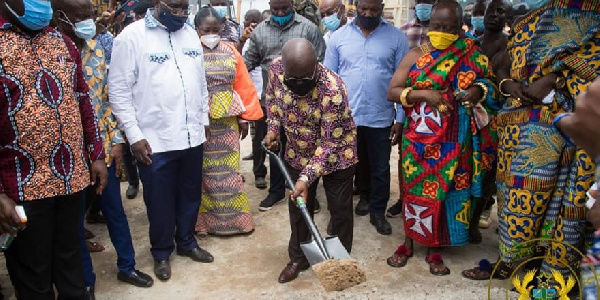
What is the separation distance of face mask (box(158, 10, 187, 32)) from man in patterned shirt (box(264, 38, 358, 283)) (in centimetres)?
70

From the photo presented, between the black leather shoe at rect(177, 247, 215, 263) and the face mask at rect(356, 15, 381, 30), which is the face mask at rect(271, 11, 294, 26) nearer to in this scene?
the face mask at rect(356, 15, 381, 30)

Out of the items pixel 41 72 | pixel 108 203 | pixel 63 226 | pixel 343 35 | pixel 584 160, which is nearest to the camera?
pixel 41 72

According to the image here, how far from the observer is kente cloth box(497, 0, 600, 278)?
2918 millimetres

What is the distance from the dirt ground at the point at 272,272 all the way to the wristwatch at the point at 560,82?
146 centimetres

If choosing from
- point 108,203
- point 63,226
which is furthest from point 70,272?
point 108,203

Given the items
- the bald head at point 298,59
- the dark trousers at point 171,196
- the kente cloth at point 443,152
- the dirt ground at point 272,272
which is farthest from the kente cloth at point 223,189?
the kente cloth at point 443,152

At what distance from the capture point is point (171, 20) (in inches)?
131

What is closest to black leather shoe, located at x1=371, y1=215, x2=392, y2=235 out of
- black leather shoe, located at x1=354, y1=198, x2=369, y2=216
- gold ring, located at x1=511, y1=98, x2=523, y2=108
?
black leather shoe, located at x1=354, y1=198, x2=369, y2=216

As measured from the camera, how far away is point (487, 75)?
348 centimetres

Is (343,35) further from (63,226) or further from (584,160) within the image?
(63,226)

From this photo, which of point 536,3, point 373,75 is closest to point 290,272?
point 373,75

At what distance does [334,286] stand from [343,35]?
2.59 metres

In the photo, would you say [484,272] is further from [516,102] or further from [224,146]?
[224,146]

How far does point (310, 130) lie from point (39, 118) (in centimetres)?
165
